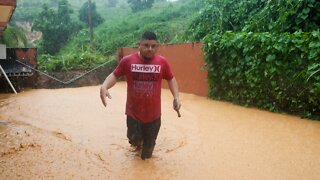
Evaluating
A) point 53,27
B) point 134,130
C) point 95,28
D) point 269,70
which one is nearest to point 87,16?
Answer: point 95,28

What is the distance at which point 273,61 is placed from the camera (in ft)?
24.9

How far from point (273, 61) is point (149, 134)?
407cm

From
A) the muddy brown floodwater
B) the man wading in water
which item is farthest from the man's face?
the muddy brown floodwater

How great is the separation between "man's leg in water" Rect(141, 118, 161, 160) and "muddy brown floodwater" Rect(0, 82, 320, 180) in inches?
7.2

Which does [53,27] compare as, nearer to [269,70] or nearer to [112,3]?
[269,70]

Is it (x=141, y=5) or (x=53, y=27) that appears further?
(x=141, y=5)

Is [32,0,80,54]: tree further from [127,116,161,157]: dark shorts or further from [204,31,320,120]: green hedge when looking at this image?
[127,116,161,157]: dark shorts

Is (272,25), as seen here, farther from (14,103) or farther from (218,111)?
(14,103)

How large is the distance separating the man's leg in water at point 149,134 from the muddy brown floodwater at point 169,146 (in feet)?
0.60

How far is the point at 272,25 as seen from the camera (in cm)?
982

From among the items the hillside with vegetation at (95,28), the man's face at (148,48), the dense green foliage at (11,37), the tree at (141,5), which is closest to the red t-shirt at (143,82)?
the man's face at (148,48)

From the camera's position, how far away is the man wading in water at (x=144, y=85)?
14.5 ft

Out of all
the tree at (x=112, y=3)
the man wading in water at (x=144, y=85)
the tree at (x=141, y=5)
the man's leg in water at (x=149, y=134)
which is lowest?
the man's leg in water at (x=149, y=134)

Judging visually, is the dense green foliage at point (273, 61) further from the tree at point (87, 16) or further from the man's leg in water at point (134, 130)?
the tree at point (87, 16)
